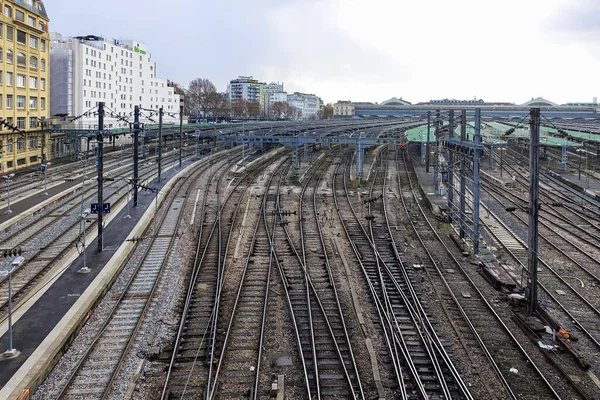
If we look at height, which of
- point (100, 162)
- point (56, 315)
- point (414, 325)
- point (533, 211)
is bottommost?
point (414, 325)

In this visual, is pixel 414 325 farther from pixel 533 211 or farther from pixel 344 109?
pixel 344 109

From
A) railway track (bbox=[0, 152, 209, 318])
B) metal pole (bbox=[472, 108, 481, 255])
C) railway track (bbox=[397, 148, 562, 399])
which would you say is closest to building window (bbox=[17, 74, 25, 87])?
railway track (bbox=[0, 152, 209, 318])

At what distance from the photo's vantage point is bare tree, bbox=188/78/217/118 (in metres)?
119

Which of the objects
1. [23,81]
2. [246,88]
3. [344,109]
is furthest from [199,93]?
[23,81]

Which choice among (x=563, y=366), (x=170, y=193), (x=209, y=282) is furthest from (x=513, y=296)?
(x=170, y=193)

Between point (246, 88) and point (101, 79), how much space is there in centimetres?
13348

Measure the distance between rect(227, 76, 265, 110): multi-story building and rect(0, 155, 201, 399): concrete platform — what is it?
179 meters

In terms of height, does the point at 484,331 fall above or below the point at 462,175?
below

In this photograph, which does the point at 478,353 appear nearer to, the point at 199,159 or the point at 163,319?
the point at 163,319

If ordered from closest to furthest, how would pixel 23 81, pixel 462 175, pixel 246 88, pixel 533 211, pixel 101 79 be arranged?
pixel 533 211, pixel 462 175, pixel 23 81, pixel 101 79, pixel 246 88

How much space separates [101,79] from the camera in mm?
62625

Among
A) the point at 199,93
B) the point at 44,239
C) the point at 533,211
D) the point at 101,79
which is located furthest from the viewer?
the point at 199,93

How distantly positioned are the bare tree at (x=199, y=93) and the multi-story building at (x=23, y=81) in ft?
245

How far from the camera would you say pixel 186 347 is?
37.2ft
